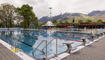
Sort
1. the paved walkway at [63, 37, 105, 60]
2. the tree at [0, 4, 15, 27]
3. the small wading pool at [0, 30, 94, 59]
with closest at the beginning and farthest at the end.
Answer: the paved walkway at [63, 37, 105, 60] < the small wading pool at [0, 30, 94, 59] < the tree at [0, 4, 15, 27]

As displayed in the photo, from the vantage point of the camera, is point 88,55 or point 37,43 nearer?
point 88,55

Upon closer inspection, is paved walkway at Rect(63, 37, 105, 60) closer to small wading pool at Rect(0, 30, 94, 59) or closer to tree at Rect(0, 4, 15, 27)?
small wading pool at Rect(0, 30, 94, 59)

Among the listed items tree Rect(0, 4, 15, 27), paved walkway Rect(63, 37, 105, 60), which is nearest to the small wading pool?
paved walkway Rect(63, 37, 105, 60)

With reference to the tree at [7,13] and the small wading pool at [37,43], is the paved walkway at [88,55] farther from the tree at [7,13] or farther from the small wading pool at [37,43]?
the tree at [7,13]

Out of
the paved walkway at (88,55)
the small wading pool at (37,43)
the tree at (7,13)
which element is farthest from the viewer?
the tree at (7,13)

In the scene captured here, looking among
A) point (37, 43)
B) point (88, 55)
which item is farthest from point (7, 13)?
point (88, 55)

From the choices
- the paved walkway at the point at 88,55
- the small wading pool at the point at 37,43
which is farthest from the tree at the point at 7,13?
the paved walkway at the point at 88,55

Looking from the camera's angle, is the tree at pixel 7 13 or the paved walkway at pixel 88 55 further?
the tree at pixel 7 13

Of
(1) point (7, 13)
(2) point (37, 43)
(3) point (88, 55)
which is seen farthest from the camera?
(1) point (7, 13)

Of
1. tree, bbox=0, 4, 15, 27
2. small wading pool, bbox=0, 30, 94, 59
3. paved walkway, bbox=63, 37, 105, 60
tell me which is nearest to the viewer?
paved walkway, bbox=63, 37, 105, 60

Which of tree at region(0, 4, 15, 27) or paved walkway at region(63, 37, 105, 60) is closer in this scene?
paved walkway at region(63, 37, 105, 60)

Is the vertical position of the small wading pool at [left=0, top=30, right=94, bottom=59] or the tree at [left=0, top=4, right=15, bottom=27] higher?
the tree at [left=0, top=4, right=15, bottom=27]

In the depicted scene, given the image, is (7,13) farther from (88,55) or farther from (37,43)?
(88,55)

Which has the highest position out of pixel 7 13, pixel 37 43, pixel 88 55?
pixel 7 13
